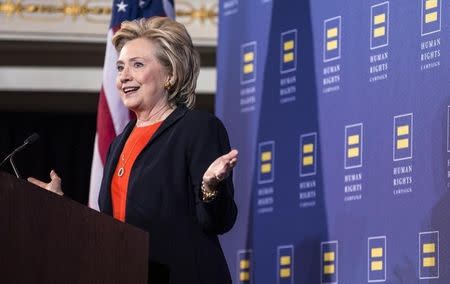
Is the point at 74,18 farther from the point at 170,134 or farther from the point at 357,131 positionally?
the point at 170,134

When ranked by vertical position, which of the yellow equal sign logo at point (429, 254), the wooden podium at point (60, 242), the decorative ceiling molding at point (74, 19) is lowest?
the wooden podium at point (60, 242)

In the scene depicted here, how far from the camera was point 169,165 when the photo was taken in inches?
122

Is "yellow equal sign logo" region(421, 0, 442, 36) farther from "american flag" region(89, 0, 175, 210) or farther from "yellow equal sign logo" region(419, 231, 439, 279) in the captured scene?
"american flag" region(89, 0, 175, 210)

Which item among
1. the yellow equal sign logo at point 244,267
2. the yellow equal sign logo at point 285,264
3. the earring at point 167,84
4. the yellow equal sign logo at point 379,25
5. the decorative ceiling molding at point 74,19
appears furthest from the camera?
the decorative ceiling molding at point 74,19

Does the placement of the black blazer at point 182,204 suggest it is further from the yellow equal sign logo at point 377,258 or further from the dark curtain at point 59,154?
the dark curtain at point 59,154

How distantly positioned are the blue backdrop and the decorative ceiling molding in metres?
3.46

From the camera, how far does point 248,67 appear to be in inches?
184

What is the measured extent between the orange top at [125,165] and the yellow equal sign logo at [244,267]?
4.56 ft

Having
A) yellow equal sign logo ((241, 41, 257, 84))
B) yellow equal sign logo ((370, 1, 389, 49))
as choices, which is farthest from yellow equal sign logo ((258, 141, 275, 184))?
yellow equal sign logo ((370, 1, 389, 49))

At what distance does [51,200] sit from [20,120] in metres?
6.99

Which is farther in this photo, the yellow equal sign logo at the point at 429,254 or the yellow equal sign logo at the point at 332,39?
the yellow equal sign logo at the point at 332,39

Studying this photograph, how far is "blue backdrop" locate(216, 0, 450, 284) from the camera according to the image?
371cm

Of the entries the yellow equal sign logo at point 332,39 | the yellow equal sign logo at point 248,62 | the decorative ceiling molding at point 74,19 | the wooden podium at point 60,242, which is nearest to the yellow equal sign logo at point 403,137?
the yellow equal sign logo at point 332,39

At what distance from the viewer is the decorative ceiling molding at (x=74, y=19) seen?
8359 millimetres
